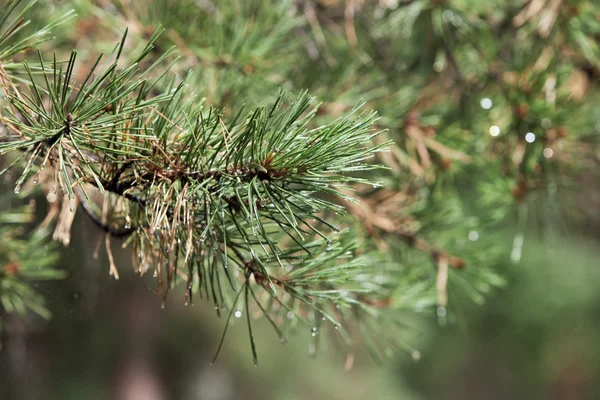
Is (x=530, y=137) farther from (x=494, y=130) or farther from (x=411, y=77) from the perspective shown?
(x=411, y=77)

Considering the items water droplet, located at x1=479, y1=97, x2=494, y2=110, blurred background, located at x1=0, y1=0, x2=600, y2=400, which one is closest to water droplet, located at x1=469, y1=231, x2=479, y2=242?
blurred background, located at x1=0, y1=0, x2=600, y2=400

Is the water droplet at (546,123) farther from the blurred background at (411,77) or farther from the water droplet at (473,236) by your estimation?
the water droplet at (473,236)

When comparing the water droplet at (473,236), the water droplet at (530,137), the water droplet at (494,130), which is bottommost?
the water droplet at (473,236)

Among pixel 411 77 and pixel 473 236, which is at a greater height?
pixel 411 77

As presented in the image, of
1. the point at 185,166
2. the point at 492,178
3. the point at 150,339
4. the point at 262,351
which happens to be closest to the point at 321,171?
the point at 185,166

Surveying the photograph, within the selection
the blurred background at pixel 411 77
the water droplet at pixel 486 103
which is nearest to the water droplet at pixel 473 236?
the blurred background at pixel 411 77

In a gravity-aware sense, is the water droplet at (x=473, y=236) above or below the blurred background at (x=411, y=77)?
below

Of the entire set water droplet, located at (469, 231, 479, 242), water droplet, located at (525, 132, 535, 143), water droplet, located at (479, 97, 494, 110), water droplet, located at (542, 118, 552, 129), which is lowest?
water droplet, located at (469, 231, 479, 242)

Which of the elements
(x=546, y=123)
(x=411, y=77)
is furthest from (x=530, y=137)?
(x=411, y=77)

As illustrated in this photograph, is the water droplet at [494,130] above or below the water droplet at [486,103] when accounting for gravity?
below

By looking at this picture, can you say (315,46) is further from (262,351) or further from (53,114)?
(262,351)

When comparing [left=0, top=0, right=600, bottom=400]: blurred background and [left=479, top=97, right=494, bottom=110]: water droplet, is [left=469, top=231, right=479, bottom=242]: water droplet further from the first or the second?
[left=479, top=97, right=494, bottom=110]: water droplet
